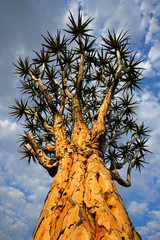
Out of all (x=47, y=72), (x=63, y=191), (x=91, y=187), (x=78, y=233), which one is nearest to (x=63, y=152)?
(x=63, y=191)

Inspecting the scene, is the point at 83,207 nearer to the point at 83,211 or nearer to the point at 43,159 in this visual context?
the point at 83,211

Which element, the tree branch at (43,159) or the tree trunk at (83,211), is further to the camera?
the tree branch at (43,159)

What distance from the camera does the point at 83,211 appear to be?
2031mm

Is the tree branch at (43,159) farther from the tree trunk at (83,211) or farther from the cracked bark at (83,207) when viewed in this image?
the tree trunk at (83,211)

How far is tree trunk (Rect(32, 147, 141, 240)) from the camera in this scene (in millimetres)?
1779

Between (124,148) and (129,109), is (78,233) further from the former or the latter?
(129,109)

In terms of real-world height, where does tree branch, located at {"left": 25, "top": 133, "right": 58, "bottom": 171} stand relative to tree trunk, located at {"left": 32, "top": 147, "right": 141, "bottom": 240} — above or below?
A: above

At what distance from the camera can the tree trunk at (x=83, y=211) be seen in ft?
5.84

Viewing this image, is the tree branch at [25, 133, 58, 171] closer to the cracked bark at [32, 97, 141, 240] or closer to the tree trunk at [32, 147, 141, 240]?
the cracked bark at [32, 97, 141, 240]

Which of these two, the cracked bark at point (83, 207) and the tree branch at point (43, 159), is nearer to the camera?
the cracked bark at point (83, 207)

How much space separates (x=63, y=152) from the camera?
3967mm

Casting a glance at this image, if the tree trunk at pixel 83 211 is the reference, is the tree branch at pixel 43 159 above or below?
above

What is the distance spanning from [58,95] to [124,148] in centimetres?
417

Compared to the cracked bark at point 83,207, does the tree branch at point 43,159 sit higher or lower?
higher
